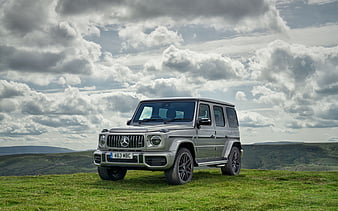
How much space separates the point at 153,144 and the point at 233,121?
541cm

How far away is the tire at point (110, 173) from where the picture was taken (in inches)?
496

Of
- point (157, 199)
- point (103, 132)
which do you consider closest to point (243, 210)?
point (157, 199)

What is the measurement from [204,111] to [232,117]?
279 cm

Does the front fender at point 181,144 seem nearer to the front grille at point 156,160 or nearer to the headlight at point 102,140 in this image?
the front grille at point 156,160

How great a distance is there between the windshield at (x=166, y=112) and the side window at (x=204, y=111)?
14.1 inches

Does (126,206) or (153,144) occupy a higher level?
(153,144)

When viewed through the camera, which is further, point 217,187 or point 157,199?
point 217,187

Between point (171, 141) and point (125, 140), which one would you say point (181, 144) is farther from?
point (125, 140)

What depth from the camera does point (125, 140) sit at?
1157 cm

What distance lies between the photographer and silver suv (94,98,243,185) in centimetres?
1126

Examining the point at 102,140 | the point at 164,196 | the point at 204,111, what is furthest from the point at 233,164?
the point at 164,196

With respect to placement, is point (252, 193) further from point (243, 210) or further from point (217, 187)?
point (243, 210)

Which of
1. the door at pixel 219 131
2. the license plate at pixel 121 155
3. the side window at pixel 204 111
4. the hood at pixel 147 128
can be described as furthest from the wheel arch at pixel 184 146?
the door at pixel 219 131

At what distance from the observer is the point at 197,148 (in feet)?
41.2
